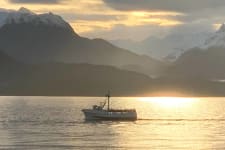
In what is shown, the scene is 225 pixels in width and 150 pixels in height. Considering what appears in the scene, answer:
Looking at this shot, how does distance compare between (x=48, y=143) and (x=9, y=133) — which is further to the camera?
(x=9, y=133)

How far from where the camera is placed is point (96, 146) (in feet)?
428

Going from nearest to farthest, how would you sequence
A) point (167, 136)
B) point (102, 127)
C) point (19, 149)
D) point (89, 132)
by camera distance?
point (19, 149)
point (167, 136)
point (89, 132)
point (102, 127)

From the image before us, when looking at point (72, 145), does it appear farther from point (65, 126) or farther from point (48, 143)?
point (65, 126)

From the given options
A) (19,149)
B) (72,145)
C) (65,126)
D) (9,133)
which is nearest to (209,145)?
(72,145)

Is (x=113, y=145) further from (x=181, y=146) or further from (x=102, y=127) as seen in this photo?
(x=102, y=127)

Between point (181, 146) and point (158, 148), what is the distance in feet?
25.6

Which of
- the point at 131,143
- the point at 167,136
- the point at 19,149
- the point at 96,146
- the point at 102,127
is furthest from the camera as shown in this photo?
the point at 102,127

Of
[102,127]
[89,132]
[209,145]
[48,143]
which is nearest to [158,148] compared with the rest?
[209,145]

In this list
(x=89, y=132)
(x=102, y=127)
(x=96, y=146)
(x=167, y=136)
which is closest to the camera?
(x=96, y=146)

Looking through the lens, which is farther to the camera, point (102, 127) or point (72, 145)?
point (102, 127)

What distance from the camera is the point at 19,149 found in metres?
122

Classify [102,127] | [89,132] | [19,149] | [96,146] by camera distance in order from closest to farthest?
[19,149]
[96,146]
[89,132]
[102,127]

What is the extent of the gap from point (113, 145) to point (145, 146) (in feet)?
23.4

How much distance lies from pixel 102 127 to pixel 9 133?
39.0m
